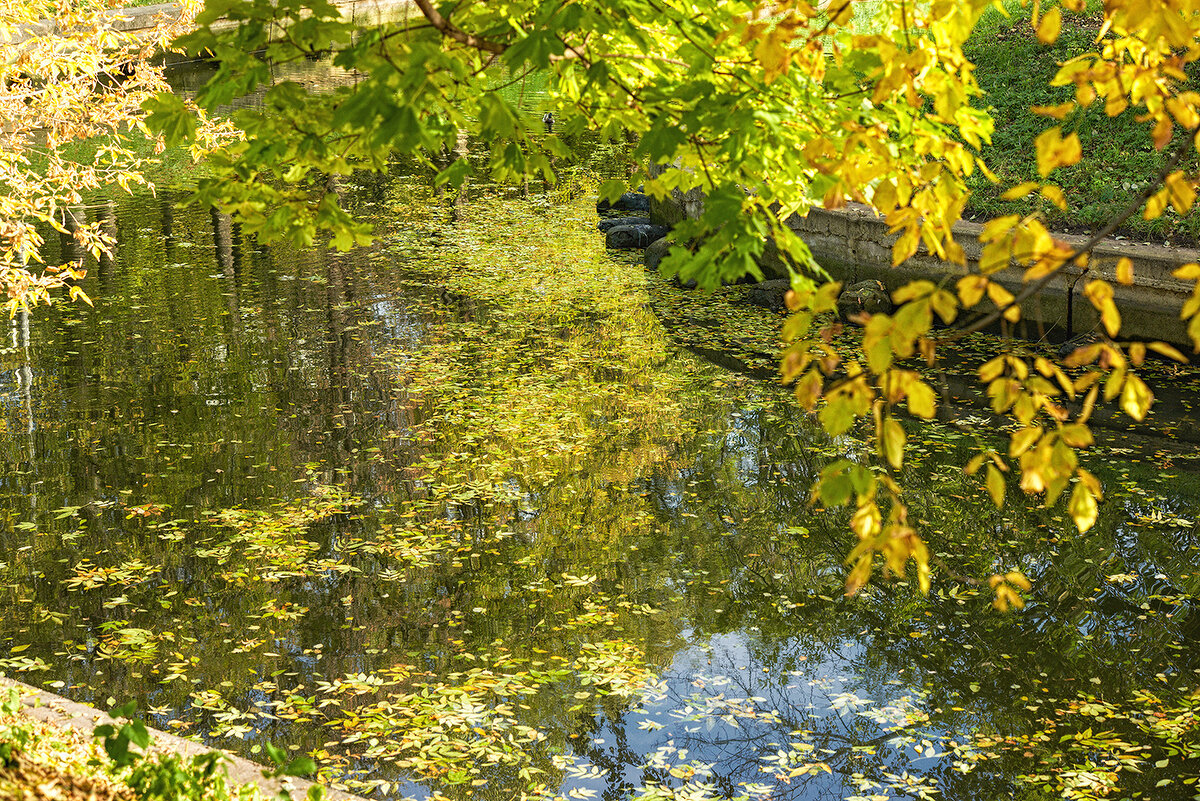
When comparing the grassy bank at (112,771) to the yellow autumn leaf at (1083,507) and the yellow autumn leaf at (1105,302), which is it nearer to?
the yellow autumn leaf at (1083,507)

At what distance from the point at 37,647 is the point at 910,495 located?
19.8 ft

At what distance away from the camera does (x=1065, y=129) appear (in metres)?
14.3

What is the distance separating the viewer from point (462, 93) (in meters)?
3.74

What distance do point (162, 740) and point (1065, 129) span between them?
13.6m

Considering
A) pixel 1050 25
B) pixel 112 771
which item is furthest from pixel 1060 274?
pixel 112 771

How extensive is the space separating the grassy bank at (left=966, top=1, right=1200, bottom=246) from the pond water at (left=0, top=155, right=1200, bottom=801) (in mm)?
2141

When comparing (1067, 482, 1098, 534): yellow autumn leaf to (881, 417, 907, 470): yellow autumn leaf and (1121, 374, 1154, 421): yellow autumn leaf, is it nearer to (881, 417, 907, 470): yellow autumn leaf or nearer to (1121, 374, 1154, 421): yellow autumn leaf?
(1121, 374, 1154, 421): yellow autumn leaf

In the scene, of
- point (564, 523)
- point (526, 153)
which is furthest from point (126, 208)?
point (526, 153)

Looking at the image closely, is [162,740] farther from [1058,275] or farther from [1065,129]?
[1065,129]

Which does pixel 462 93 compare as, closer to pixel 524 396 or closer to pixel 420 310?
pixel 524 396

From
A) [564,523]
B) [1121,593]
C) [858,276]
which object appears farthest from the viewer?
[858,276]

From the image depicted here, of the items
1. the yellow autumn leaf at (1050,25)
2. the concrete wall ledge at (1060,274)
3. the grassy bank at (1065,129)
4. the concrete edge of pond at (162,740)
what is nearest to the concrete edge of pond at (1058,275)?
the concrete wall ledge at (1060,274)

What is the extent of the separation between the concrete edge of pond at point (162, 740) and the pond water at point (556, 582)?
82 cm

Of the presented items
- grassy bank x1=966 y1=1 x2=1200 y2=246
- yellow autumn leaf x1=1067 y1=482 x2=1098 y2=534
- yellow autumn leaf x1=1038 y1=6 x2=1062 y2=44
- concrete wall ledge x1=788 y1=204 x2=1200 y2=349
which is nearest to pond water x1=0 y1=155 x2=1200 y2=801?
concrete wall ledge x1=788 y1=204 x2=1200 y2=349
